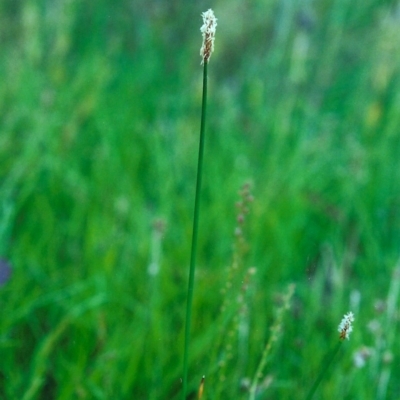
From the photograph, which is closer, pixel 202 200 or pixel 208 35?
pixel 208 35

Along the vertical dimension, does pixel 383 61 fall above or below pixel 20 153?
above

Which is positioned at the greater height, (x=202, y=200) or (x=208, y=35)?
(x=208, y=35)

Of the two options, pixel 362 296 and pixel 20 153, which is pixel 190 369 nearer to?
pixel 362 296

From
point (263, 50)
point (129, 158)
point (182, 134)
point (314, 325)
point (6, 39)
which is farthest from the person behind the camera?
point (263, 50)

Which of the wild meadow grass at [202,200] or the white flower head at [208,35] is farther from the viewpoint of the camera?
the wild meadow grass at [202,200]

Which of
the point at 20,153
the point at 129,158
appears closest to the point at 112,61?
the point at 129,158

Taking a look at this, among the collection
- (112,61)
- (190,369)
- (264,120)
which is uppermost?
(112,61)

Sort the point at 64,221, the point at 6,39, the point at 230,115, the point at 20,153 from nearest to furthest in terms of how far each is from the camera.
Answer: the point at 64,221 → the point at 20,153 → the point at 230,115 → the point at 6,39

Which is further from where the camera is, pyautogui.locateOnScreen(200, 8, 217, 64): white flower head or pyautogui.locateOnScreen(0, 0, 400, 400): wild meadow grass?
pyautogui.locateOnScreen(0, 0, 400, 400): wild meadow grass
